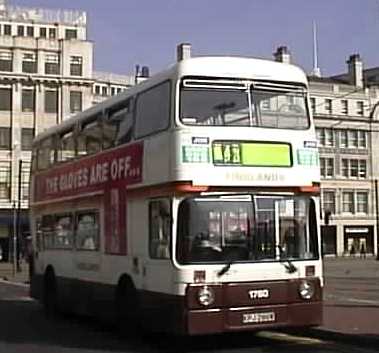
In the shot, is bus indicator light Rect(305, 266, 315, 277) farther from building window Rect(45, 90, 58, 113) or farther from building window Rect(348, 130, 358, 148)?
building window Rect(348, 130, 358, 148)

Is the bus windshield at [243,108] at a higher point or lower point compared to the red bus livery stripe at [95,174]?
higher

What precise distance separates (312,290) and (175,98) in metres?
3.75

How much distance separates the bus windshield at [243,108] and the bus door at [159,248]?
57.6 inches

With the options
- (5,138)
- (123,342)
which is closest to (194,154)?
(123,342)

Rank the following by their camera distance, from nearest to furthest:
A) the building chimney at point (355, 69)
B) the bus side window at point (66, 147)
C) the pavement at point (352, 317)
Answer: the pavement at point (352, 317), the bus side window at point (66, 147), the building chimney at point (355, 69)

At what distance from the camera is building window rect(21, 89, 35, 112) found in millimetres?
76125

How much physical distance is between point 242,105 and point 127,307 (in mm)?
4144

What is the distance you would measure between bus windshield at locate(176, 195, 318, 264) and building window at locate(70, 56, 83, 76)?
213 ft

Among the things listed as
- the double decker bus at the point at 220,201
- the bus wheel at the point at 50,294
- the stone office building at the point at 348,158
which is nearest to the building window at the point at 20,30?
the stone office building at the point at 348,158

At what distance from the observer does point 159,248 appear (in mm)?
14414

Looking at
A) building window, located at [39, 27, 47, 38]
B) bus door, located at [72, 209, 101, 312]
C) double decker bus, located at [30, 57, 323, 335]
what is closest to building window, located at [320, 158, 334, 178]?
building window, located at [39, 27, 47, 38]

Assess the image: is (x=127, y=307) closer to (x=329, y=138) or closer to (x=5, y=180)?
(x=5, y=180)

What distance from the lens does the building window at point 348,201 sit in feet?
303

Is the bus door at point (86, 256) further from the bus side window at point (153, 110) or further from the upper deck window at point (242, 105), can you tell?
the upper deck window at point (242, 105)
